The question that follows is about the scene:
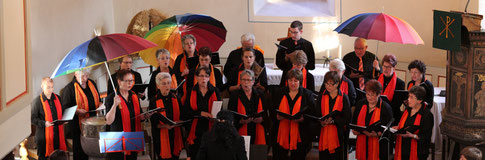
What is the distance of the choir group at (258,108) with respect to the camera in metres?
6.79

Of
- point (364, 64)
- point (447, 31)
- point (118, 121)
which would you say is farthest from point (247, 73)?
point (447, 31)

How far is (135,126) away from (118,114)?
254mm

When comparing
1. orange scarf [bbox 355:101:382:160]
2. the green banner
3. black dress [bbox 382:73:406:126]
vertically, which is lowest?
orange scarf [bbox 355:101:382:160]

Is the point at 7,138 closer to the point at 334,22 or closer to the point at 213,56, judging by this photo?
the point at 213,56

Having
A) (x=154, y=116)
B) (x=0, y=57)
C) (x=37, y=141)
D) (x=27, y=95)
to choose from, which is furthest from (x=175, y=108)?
(x=0, y=57)

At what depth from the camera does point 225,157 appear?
210 inches

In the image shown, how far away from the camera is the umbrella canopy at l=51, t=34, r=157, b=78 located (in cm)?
580

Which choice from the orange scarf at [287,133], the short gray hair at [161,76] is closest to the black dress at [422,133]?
the orange scarf at [287,133]

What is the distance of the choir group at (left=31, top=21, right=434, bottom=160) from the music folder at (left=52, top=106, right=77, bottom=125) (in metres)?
0.06

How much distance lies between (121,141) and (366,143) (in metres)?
2.56

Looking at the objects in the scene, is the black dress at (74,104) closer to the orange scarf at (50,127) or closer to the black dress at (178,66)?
the orange scarf at (50,127)

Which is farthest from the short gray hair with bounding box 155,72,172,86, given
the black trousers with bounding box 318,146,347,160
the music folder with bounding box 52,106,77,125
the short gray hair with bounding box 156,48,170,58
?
the black trousers with bounding box 318,146,347,160

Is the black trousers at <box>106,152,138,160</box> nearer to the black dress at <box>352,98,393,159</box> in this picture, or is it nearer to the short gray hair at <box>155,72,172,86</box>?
the short gray hair at <box>155,72,172,86</box>

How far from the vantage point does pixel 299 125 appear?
729cm
